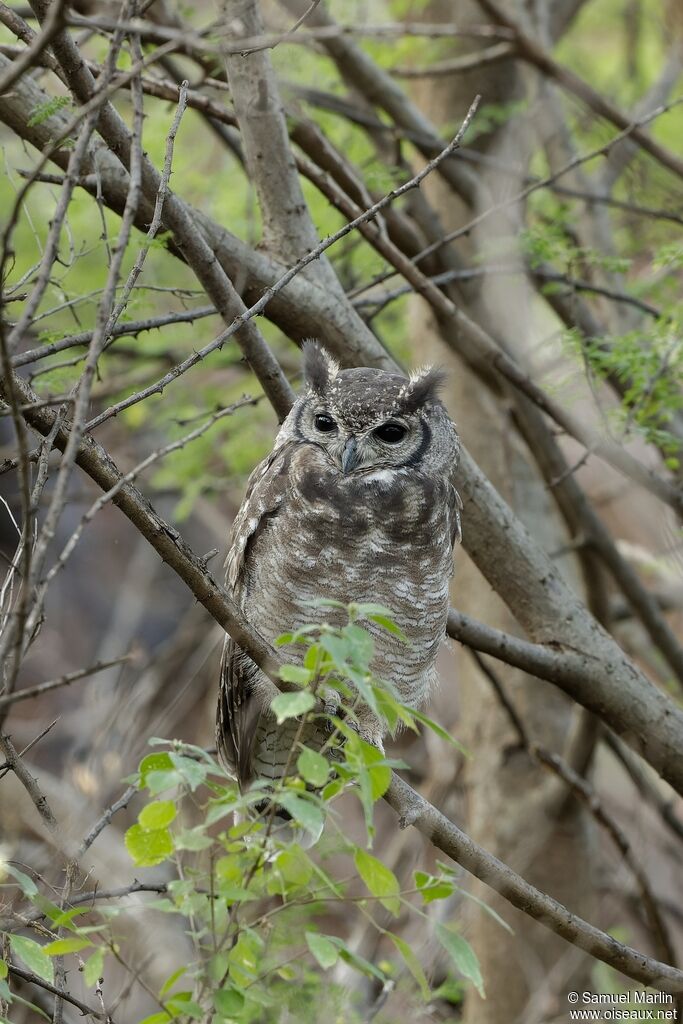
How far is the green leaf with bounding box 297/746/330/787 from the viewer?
1933 millimetres

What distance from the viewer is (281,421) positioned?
4121mm

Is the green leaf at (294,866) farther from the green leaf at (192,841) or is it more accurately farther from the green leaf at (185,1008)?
the green leaf at (185,1008)

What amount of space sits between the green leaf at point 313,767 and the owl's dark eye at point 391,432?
1.96 m

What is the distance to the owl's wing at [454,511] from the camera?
13.1ft

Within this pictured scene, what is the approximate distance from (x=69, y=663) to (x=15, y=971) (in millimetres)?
8491

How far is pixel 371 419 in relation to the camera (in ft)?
12.3

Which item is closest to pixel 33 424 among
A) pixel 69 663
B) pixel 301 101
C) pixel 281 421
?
pixel 281 421

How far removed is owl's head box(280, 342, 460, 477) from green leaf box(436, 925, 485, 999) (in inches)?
72.5

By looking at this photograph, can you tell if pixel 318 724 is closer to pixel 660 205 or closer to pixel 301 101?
pixel 301 101

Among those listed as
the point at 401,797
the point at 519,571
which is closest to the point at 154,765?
the point at 401,797

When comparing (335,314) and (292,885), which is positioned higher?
(335,314)

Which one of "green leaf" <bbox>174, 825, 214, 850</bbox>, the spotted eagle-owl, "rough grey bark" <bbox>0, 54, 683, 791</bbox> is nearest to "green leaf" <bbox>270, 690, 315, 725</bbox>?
"green leaf" <bbox>174, 825, 214, 850</bbox>

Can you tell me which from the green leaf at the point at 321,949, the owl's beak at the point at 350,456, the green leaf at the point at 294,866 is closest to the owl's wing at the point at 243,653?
the owl's beak at the point at 350,456

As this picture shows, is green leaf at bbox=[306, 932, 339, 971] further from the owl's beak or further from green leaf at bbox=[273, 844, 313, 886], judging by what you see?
the owl's beak
